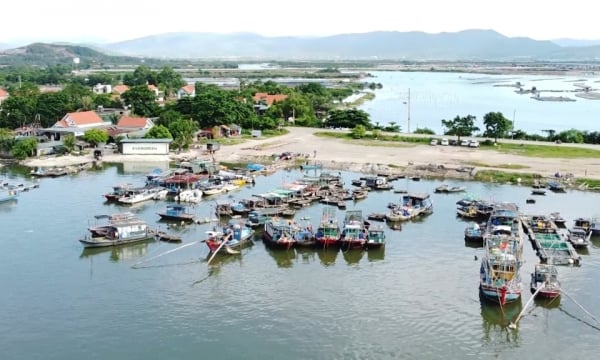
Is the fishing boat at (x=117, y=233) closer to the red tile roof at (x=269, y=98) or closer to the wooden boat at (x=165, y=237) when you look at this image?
the wooden boat at (x=165, y=237)

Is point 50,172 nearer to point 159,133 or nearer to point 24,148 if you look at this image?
point 24,148

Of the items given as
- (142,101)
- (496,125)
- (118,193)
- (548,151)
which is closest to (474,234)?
(118,193)

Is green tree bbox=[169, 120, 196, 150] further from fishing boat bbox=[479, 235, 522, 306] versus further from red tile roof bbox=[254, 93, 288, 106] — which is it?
fishing boat bbox=[479, 235, 522, 306]

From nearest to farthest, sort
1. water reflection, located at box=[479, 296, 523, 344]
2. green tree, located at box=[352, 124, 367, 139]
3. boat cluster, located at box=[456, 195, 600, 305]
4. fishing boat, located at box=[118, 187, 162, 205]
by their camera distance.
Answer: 1. water reflection, located at box=[479, 296, 523, 344]
2. boat cluster, located at box=[456, 195, 600, 305]
3. fishing boat, located at box=[118, 187, 162, 205]
4. green tree, located at box=[352, 124, 367, 139]

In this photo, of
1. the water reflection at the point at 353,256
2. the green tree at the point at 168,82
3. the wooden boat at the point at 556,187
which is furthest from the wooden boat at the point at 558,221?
the green tree at the point at 168,82

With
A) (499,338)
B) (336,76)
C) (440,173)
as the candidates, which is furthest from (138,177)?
(336,76)

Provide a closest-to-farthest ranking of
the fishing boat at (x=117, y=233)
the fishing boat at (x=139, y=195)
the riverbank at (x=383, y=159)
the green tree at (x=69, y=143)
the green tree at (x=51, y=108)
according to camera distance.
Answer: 1. the fishing boat at (x=117, y=233)
2. the fishing boat at (x=139, y=195)
3. the riverbank at (x=383, y=159)
4. the green tree at (x=69, y=143)
5. the green tree at (x=51, y=108)

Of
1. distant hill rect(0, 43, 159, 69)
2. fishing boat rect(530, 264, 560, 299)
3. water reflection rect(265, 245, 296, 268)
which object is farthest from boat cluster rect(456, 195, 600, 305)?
distant hill rect(0, 43, 159, 69)
